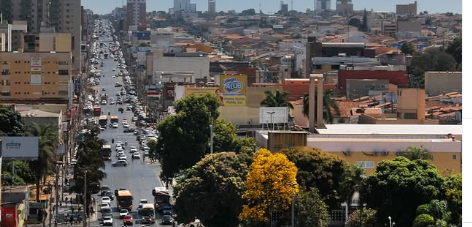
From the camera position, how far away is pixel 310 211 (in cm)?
3306

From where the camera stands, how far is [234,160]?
3709 cm

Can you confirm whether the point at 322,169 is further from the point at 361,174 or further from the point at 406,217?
the point at 406,217

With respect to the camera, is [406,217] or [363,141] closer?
[406,217]

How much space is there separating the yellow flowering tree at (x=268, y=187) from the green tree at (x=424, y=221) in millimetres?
3673

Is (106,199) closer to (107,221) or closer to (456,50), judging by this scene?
(107,221)

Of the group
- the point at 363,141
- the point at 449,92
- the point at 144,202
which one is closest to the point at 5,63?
the point at 449,92

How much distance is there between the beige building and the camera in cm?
6272

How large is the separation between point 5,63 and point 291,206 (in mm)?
56868

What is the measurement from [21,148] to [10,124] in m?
8.50

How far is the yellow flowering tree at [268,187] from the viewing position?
33.8 m

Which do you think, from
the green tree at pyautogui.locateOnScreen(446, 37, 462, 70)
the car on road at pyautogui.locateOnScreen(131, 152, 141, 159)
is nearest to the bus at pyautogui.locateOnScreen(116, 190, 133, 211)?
the car on road at pyautogui.locateOnScreen(131, 152, 141, 159)

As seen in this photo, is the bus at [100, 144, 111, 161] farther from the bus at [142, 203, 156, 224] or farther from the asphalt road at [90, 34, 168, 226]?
the bus at [142, 203, 156, 224]

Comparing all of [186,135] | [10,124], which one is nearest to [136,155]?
[10,124]

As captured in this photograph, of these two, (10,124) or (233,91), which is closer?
(10,124)
